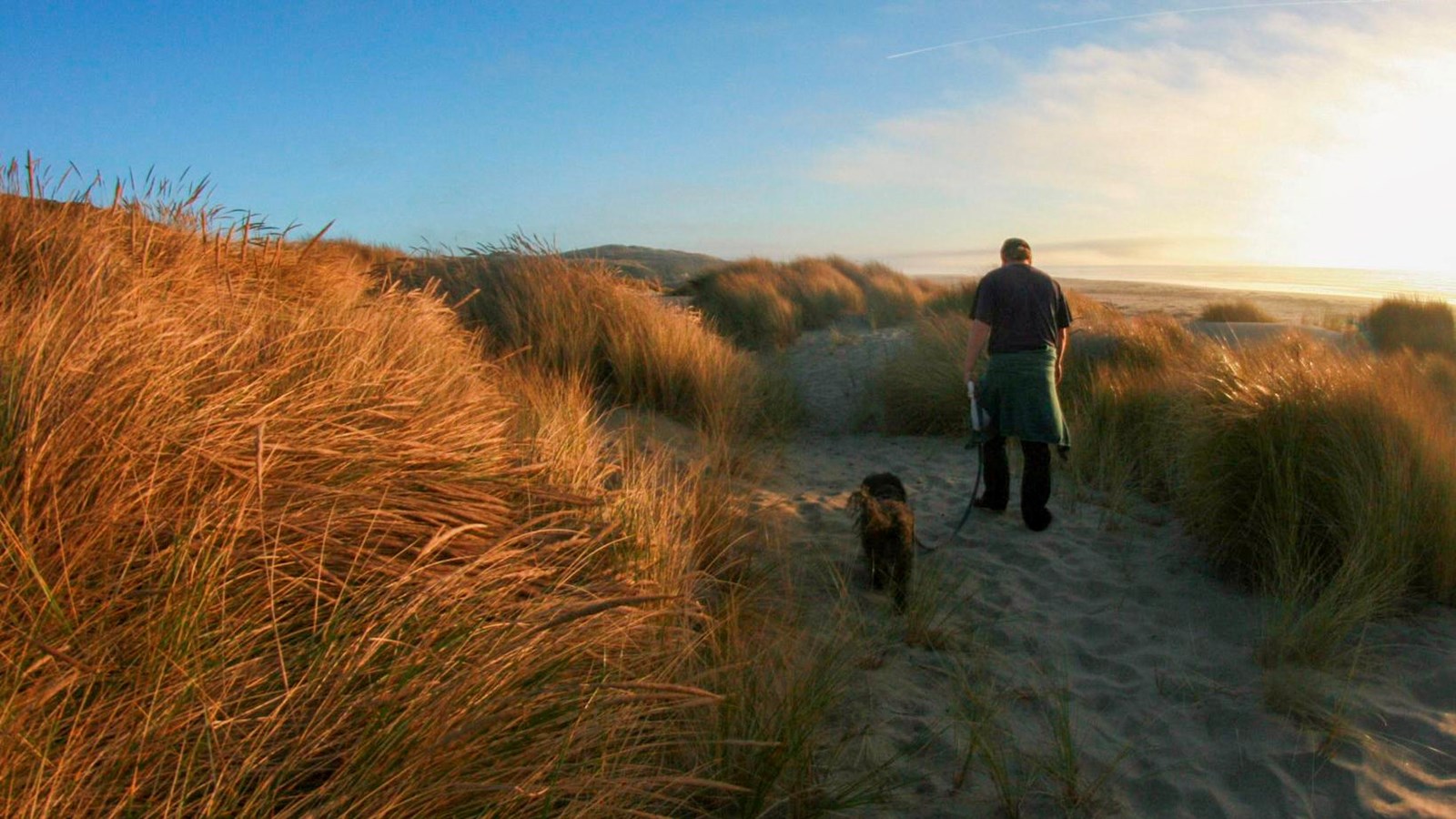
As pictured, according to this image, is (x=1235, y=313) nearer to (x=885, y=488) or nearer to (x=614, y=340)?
(x=614, y=340)

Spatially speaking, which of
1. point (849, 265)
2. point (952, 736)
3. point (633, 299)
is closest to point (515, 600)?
point (952, 736)

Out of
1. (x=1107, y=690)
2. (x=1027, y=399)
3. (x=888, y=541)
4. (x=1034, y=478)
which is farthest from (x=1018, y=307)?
(x=1107, y=690)

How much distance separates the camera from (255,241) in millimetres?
5348

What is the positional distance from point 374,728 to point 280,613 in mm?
535

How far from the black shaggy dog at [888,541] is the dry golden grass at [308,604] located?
833 mm

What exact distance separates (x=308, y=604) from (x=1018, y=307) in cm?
468

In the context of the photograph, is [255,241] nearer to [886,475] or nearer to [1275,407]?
[886,475]

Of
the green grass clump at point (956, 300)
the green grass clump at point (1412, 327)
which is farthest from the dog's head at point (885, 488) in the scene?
the green grass clump at point (1412, 327)

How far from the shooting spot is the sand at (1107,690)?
2752 millimetres

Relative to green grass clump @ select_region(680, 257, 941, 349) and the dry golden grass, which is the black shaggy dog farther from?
green grass clump @ select_region(680, 257, 941, 349)

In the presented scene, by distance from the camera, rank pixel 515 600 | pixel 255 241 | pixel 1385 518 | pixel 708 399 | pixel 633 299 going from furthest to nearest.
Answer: pixel 633 299 → pixel 708 399 → pixel 255 241 → pixel 1385 518 → pixel 515 600

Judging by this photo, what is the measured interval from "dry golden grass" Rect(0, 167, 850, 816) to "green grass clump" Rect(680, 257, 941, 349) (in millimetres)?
9941

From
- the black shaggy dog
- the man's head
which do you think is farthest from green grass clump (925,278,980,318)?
the black shaggy dog

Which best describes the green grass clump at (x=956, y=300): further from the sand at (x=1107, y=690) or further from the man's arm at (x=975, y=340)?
the sand at (x=1107, y=690)
